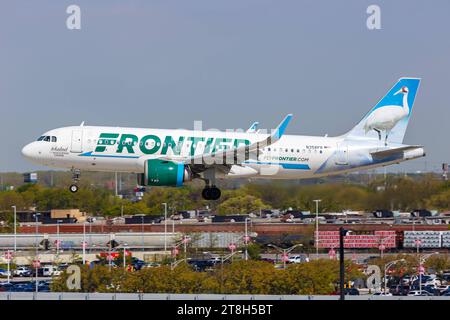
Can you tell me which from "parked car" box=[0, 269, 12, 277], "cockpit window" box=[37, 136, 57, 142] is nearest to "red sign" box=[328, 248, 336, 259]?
"parked car" box=[0, 269, 12, 277]

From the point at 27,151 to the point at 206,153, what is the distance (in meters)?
8.90

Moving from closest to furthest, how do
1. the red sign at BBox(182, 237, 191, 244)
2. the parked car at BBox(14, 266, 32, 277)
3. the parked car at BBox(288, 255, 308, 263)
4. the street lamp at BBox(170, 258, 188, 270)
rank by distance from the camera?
1. the street lamp at BBox(170, 258, 188, 270)
2. the parked car at BBox(288, 255, 308, 263)
3. the parked car at BBox(14, 266, 32, 277)
4. the red sign at BBox(182, 237, 191, 244)

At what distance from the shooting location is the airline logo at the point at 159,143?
57.0 meters

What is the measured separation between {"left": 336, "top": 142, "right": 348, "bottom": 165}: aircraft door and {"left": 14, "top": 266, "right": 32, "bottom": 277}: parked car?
97.5ft

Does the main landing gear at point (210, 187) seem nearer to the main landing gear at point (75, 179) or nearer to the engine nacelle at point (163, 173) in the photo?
the engine nacelle at point (163, 173)

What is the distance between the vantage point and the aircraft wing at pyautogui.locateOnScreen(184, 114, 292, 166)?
5636 cm

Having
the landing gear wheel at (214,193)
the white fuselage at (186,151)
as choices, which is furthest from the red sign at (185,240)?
the white fuselage at (186,151)

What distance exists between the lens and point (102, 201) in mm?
104562

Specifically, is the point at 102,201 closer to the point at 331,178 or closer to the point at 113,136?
the point at 331,178

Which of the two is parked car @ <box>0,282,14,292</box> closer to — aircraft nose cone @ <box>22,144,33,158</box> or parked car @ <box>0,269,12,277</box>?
parked car @ <box>0,269,12,277</box>

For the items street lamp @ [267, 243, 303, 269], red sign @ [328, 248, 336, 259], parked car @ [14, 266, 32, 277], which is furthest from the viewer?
parked car @ [14, 266, 32, 277]

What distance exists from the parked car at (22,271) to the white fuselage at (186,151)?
24.1m
